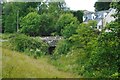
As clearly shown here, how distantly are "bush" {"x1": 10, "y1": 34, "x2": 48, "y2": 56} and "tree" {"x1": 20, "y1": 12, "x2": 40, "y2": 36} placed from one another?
3.64 ft

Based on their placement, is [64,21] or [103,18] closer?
[103,18]

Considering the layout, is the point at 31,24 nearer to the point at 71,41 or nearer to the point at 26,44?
the point at 26,44

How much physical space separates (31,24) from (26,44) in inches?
102

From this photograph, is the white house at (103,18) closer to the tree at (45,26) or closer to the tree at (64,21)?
the tree at (64,21)

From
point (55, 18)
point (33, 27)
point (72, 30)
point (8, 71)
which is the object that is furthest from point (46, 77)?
point (55, 18)

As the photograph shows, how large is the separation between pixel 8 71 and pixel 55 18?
846 centimetres

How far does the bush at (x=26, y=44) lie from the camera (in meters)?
6.54

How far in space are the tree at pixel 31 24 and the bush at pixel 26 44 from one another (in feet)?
3.64

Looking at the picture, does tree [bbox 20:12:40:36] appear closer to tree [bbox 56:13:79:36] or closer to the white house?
tree [bbox 56:13:79:36]

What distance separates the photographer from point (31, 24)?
31.2ft

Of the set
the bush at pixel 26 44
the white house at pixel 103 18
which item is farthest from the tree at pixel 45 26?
the bush at pixel 26 44

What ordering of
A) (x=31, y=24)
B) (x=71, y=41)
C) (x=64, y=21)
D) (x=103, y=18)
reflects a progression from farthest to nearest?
(x=64, y=21), (x=31, y=24), (x=103, y=18), (x=71, y=41)

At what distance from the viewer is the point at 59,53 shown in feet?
25.4

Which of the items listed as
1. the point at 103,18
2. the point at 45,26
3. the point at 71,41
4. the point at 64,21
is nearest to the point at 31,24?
the point at 45,26
